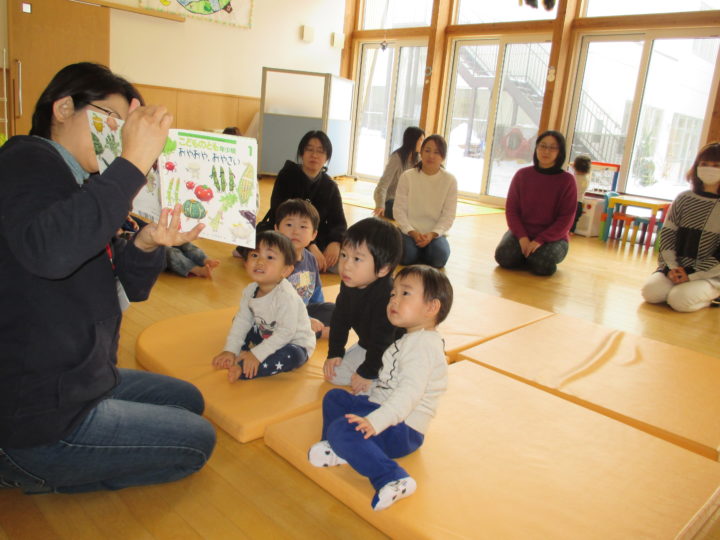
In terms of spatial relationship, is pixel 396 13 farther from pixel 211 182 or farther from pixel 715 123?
pixel 211 182

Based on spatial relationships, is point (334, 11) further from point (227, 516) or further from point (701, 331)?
point (227, 516)

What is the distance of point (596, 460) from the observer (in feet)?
5.49

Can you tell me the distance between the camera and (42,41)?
6.44m

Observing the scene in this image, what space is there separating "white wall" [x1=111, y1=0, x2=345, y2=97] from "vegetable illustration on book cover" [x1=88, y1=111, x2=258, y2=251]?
21.1 feet

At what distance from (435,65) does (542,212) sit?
15.6 feet

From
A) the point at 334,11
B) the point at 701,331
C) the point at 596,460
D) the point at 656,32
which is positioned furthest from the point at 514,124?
the point at 596,460

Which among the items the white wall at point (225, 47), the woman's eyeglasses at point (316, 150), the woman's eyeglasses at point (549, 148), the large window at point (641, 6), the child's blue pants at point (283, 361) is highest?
the large window at point (641, 6)

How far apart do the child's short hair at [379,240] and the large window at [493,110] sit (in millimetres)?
6469

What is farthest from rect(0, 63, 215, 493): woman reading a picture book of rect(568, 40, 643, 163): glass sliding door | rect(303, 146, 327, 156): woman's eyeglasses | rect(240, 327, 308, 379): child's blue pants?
rect(568, 40, 643, 163): glass sliding door

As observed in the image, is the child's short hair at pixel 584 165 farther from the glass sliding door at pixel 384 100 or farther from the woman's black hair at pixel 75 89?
the woman's black hair at pixel 75 89

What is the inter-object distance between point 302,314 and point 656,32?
625cm

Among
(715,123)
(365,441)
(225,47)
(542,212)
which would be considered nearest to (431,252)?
(542,212)

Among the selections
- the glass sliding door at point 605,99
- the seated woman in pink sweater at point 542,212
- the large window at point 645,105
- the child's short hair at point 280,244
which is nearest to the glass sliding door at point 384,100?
the glass sliding door at point 605,99

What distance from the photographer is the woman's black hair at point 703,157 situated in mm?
3477
